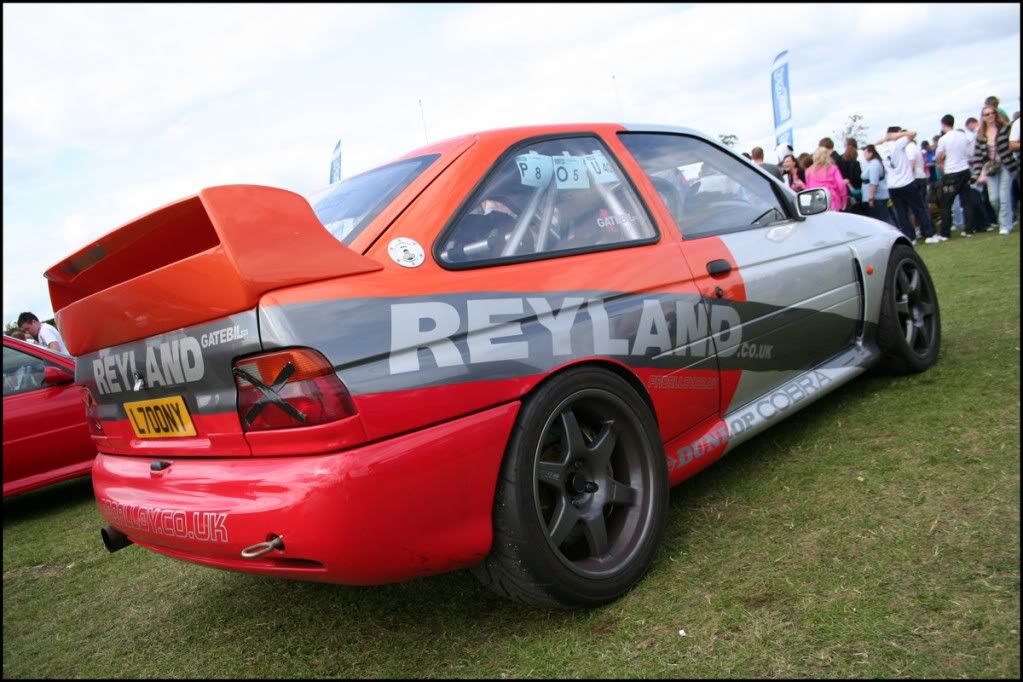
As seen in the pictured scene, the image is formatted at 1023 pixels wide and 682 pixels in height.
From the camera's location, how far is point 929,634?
200cm

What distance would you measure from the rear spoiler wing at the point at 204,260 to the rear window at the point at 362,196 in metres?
0.24

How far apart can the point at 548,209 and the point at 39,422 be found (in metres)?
4.65

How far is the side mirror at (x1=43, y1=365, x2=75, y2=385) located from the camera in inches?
231

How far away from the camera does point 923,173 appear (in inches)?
461

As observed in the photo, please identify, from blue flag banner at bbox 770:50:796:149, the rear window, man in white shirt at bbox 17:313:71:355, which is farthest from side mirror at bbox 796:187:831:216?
blue flag banner at bbox 770:50:796:149

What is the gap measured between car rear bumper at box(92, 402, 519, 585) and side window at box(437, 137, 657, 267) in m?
0.54

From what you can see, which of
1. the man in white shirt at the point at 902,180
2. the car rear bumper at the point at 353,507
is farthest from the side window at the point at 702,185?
the man in white shirt at the point at 902,180

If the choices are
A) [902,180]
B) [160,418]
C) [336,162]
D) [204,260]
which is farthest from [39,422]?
[902,180]

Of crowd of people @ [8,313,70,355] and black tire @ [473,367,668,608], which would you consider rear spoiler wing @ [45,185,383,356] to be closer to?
black tire @ [473,367,668,608]

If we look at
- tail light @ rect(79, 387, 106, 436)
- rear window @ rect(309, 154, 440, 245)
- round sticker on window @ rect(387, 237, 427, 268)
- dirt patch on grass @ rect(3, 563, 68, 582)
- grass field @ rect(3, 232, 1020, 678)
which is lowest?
dirt patch on grass @ rect(3, 563, 68, 582)

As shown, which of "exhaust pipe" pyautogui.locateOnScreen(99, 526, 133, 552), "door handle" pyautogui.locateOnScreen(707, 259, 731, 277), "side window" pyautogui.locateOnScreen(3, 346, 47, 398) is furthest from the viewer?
"side window" pyautogui.locateOnScreen(3, 346, 47, 398)

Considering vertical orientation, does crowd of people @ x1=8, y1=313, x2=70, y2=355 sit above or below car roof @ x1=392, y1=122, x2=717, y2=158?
below

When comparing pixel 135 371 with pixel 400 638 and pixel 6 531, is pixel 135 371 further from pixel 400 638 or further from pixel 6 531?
pixel 6 531

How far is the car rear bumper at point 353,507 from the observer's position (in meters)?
2.04
